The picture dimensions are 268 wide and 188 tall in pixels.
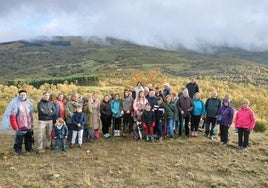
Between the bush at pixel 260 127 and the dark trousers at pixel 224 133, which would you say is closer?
the dark trousers at pixel 224 133

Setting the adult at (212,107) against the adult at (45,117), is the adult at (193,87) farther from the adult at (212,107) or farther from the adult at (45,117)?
the adult at (45,117)

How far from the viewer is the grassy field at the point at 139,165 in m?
9.59

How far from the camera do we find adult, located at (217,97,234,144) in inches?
519

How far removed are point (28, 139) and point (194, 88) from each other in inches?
298

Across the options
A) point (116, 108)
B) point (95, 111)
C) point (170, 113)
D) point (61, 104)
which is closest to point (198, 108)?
point (170, 113)

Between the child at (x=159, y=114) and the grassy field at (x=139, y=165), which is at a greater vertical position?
the child at (x=159, y=114)

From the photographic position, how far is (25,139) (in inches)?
464

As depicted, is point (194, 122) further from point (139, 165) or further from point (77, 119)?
point (77, 119)

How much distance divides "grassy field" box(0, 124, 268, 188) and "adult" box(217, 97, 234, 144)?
418 mm

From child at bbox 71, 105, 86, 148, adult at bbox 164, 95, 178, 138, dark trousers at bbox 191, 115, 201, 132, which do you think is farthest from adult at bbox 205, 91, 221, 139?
child at bbox 71, 105, 86, 148

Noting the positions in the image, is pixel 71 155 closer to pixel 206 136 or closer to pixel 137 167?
pixel 137 167

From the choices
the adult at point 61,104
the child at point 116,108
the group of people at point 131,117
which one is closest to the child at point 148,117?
the group of people at point 131,117

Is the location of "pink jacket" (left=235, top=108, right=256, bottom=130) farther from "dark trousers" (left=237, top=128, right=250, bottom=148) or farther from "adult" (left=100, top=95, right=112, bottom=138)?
"adult" (left=100, top=95, right=112, bottom=138)

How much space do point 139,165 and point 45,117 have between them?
3607mm
